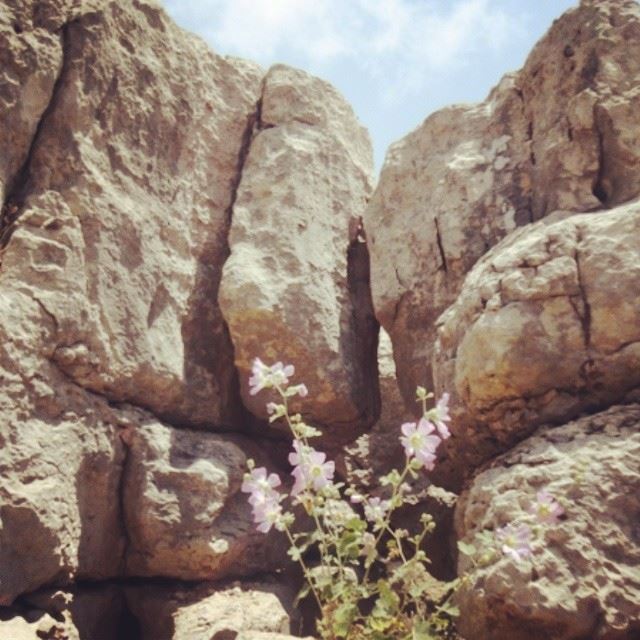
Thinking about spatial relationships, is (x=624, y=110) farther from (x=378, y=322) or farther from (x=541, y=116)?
(x=378, y=322)

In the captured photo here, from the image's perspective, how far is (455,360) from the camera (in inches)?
152

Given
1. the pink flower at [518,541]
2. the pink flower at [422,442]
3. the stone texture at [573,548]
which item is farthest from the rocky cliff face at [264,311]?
the pink flower at [422,442]

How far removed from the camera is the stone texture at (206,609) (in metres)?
3.59

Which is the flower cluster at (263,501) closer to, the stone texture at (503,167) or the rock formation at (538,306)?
the rock formation at (538,306)

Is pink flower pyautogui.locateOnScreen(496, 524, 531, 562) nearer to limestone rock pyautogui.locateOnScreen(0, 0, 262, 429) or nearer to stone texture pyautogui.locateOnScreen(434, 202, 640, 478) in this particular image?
stone texture pyautogui.locateOnScreen(434, 202, 640, 478)

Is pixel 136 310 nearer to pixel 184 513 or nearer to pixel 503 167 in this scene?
pixel 184 513

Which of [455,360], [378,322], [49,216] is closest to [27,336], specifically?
[49,216]

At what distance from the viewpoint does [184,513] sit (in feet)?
13.0

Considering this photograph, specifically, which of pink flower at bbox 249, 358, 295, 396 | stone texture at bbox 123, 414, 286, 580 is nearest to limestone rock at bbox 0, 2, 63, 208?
stone texture at bbox 123, 414, 286, 580

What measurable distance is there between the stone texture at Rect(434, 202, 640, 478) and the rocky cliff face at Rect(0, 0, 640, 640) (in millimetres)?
14

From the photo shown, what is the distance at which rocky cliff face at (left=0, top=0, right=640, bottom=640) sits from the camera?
321 centimetres

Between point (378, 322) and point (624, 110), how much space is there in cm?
248

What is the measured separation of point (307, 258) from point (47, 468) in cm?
255

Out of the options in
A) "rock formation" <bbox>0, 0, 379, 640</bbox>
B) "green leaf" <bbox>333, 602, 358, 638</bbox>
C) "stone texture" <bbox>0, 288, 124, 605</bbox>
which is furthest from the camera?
"rock formation" <bbox>0, 0, 379, 640</bbox>
